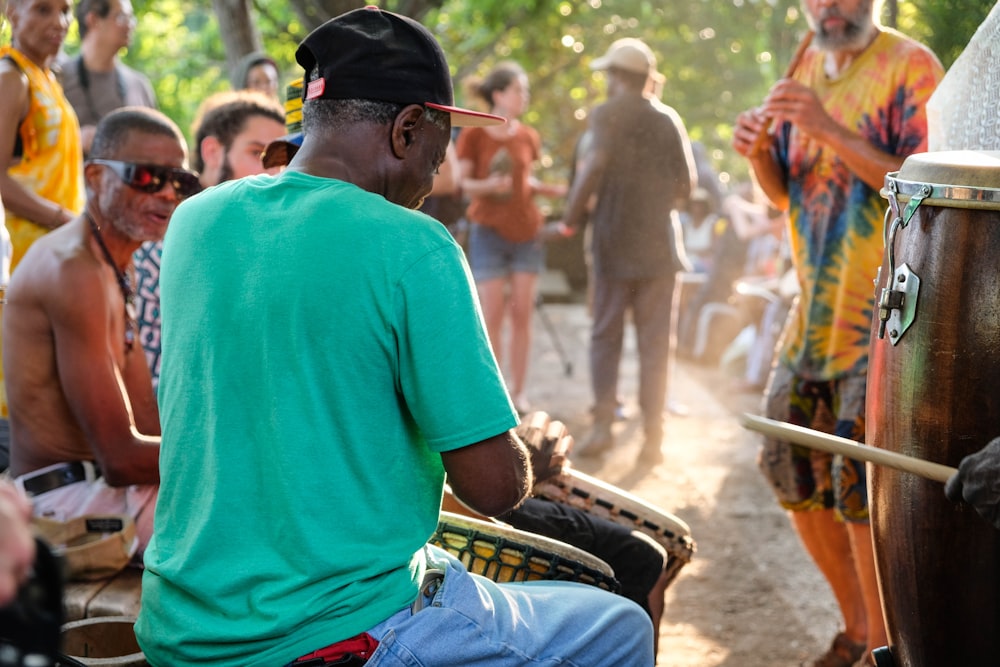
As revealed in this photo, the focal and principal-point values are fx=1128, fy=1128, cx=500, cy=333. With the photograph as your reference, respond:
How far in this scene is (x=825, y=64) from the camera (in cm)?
358

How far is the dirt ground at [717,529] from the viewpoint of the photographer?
155 inches

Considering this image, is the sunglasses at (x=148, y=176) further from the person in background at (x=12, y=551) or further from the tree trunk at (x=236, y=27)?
the tree trunk at (x=236, y=27)

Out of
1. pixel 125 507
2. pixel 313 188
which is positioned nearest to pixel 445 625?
pixel 313 188

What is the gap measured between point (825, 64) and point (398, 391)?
2301 mm

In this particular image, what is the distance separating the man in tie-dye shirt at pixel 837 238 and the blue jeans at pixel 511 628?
147 centimetres

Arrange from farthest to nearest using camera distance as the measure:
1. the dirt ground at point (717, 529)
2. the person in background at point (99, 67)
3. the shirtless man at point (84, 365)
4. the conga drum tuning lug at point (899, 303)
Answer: the person in background at point (99, 67), the dirt ground at point (717, 529), the shirtless man at point (84, 365), the conga drum tuning lug at point (899, 303)

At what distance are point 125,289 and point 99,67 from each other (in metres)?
3.30

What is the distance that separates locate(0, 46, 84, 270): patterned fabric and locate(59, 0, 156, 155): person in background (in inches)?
47.8

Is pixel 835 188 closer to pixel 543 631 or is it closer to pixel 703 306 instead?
pixel 543 631

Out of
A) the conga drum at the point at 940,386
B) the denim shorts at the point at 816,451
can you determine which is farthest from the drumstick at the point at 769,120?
the conga drum at the point at 940,386

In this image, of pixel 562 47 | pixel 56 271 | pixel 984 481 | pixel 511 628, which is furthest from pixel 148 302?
pixel 562 47

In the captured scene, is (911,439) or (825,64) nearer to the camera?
(911,439)

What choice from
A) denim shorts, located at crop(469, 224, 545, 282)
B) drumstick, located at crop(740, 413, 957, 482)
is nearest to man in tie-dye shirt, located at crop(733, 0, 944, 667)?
drumstick, located at crop(740, 413, 957, 482)

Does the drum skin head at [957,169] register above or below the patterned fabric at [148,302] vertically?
above
